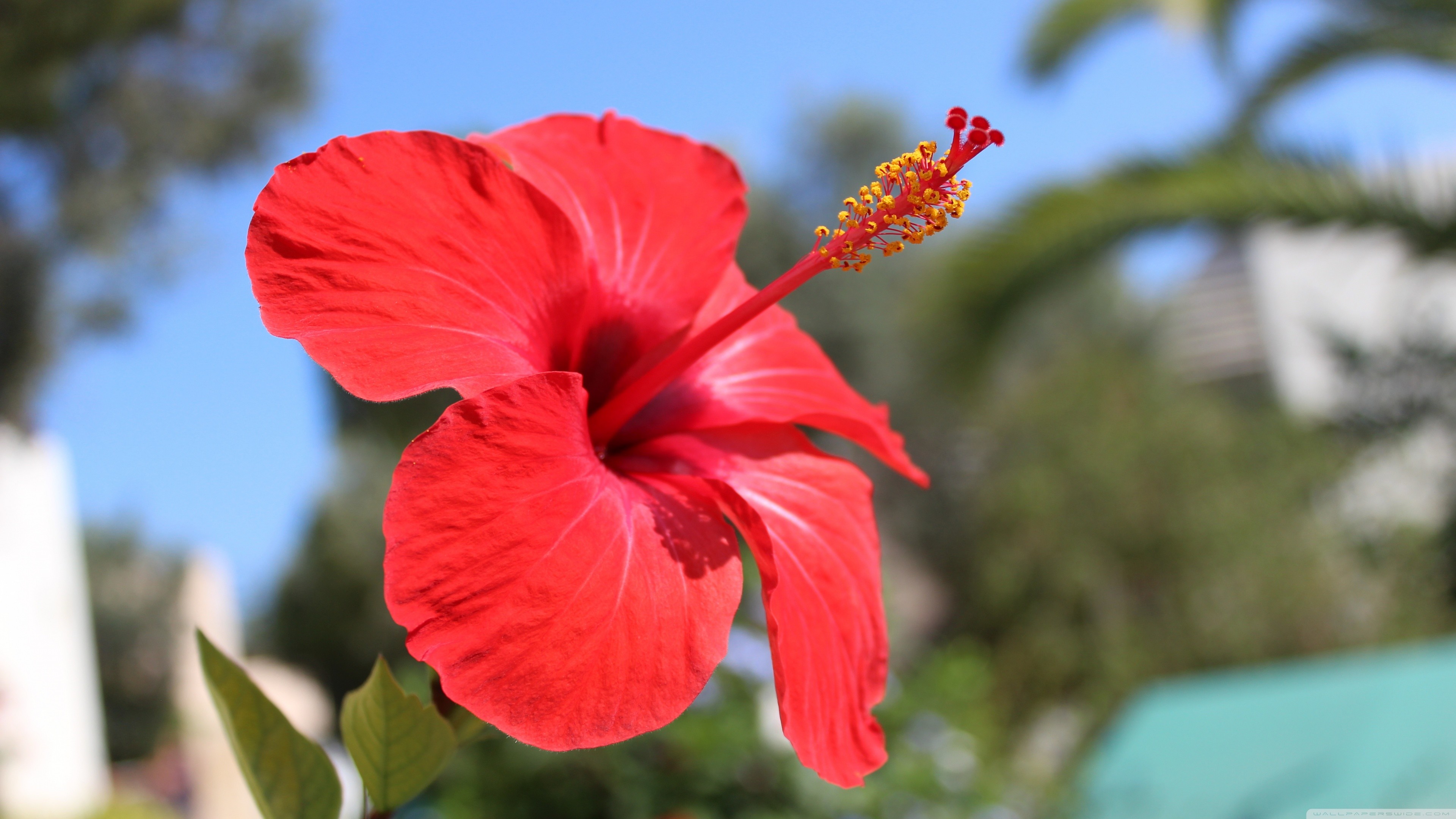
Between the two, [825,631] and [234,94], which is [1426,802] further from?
[234,94]

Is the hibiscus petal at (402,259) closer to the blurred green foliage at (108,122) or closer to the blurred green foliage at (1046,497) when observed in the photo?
the blurred green foliage at (1046,497)

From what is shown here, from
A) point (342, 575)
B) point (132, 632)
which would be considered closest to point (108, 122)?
point (342, 575)

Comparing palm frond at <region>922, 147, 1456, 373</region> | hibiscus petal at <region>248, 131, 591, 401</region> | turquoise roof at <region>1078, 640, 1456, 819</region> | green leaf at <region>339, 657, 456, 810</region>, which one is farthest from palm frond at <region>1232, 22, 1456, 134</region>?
green leaf at <region>339, 657, 456, 810</region>

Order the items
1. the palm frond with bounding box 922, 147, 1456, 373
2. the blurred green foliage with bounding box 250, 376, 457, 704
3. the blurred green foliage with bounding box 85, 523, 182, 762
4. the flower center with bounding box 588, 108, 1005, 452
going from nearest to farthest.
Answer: the flower center with bounding box 588, 108, 1005, 452, the palm frond with bounding box 922, 147, 1456, 373, the blurred green foliage with bounding box 250, 376, 457, 704, the blurred green foliage with bounding box 85, 523, 182, 762

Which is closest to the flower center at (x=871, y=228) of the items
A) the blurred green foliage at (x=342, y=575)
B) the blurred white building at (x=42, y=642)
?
the blurred white building at (x=42, y=642)

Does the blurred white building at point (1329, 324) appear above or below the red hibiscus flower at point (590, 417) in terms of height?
above

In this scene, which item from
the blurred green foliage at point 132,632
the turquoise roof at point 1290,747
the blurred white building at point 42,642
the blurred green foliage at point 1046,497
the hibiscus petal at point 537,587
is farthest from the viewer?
the blurred green foliage at point 132,632

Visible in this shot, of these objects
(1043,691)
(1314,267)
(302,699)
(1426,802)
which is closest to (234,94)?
(302,699)

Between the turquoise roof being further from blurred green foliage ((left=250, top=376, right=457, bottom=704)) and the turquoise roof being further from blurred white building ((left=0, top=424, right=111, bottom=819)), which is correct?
blurred green foliage ((left=250, top=376, right=457, bottom=704))
